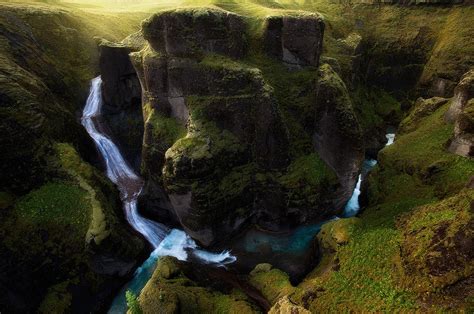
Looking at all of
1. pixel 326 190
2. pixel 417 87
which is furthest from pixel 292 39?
pixel 417 87

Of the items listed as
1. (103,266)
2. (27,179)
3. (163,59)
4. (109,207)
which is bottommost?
(103,266)

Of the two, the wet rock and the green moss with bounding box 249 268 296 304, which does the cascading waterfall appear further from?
the wet rock

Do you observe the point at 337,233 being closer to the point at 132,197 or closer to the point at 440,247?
the point at 440,247

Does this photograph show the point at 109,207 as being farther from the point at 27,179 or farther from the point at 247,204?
the point at 247,204

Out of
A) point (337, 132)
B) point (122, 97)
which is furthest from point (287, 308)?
point (122, 97)

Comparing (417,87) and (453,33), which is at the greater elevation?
(453,33)

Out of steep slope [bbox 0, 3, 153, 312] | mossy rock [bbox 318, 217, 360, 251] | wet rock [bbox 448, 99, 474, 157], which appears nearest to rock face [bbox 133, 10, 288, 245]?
steep slope [bbox 0, 3, 153, 312]
